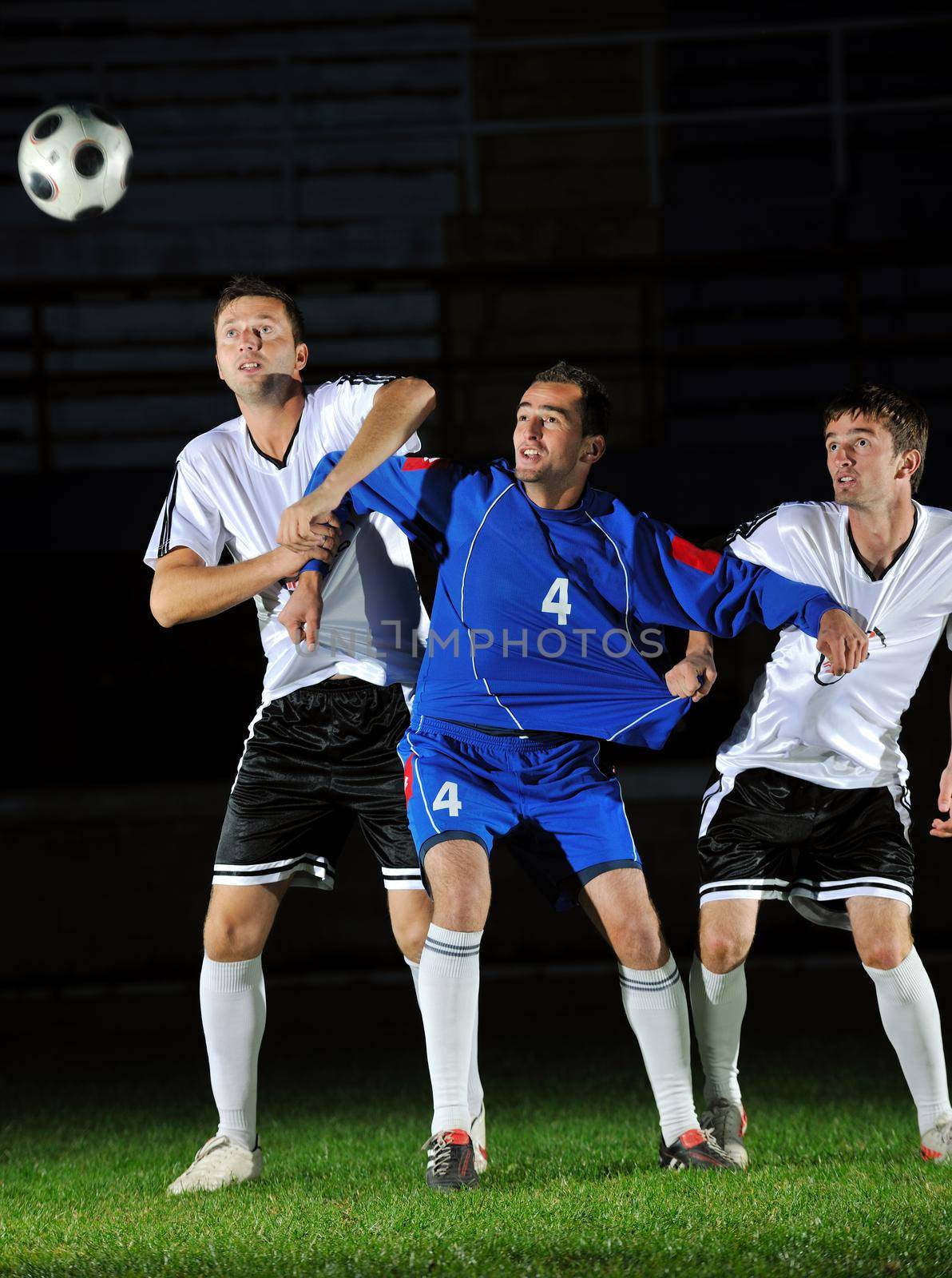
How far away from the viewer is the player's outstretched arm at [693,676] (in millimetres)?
4184

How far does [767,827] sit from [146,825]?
5705 millimetres

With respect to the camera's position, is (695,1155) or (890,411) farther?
(890,411)

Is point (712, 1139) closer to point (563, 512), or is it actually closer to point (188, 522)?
point (563, 512)

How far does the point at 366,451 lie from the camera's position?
424 cm

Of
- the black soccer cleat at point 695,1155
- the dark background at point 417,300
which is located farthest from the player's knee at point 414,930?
the dark background at point 417,300

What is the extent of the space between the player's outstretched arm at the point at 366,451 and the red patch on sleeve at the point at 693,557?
30.8 inches

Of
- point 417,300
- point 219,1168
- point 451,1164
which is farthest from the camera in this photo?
point 417,300

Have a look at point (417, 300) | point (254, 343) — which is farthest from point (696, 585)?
point (417, 300)

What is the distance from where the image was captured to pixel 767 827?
14.3ft

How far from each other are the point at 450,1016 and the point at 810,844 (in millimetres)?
1136

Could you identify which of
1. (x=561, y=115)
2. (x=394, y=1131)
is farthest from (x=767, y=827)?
(x=561, y=115)

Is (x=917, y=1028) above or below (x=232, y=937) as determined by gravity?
below

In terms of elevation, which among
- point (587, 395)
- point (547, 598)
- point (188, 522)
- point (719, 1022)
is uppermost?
point (587, 395)

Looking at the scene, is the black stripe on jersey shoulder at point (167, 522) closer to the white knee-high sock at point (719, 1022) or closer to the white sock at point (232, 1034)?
the white sock at point (232, 1034)
